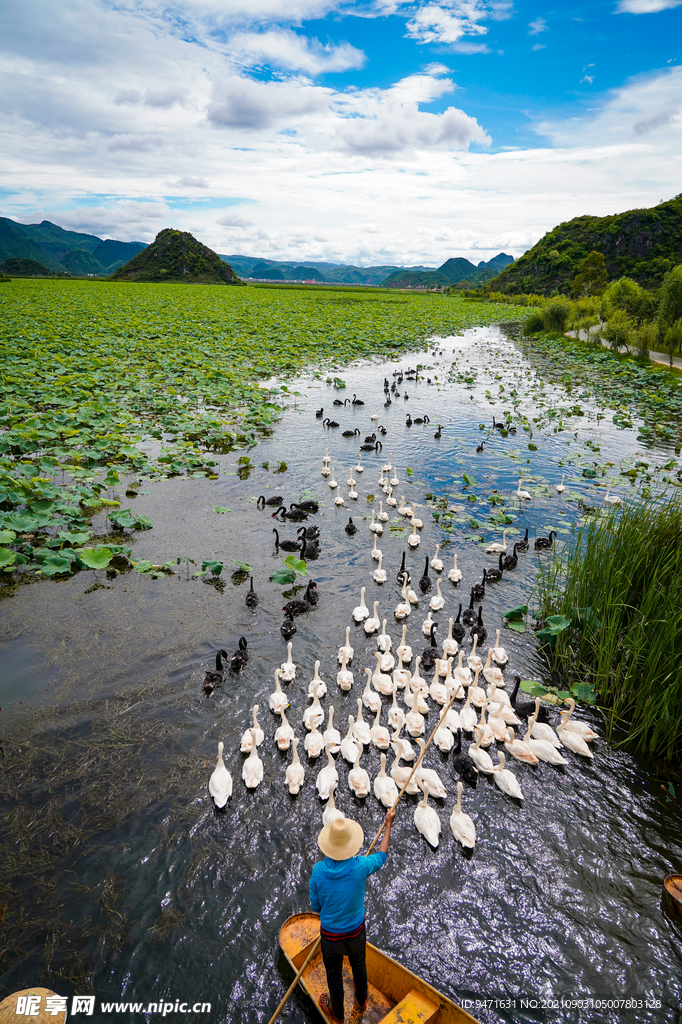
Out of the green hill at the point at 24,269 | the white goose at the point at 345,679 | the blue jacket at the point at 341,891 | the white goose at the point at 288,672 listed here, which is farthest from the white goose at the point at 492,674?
the green hill at the point at 24,269

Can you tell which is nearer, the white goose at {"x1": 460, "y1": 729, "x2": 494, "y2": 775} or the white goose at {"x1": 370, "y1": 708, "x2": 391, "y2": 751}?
the white goose at {"x1": 460, "y1": 729, "x2": 494, "y2": 775}

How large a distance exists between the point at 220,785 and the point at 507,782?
322 cm

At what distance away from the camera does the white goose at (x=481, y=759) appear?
18.7 feet

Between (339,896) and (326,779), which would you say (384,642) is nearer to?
(326,779)

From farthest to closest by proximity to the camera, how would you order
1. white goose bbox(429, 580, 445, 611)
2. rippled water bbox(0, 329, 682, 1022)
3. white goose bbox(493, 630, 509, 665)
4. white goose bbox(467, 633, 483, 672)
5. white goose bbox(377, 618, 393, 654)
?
white goose bbox(429, 580, 445, 611) < white goose bbox(377, 618, 393, 654) < white goose bbox(493, 630, 509, 665) < white goose bbox(467, 633, 483, 672) < rippled water bbox(0, 329, 682, 1022)

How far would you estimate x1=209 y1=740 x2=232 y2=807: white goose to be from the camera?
5246 mm


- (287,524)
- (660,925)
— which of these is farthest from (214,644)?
(660,925)

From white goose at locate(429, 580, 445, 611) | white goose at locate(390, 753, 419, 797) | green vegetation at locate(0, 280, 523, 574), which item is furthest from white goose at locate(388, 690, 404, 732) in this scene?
green vegetation at locate(0, 280, 523, 574)

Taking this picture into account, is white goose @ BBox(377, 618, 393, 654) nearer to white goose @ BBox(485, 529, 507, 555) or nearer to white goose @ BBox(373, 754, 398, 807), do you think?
white goose @ BBox(373, 754, 398, 807)

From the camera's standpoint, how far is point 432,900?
455cm

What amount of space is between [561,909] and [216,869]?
329 cm

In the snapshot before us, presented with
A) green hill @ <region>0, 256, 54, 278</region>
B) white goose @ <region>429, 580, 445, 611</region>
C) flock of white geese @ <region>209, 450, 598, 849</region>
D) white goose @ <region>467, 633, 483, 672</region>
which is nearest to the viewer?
flock of white geese @ <region>209, 450, 598, 849</region>

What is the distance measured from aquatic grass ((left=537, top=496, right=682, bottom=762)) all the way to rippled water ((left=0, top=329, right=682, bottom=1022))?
505mm

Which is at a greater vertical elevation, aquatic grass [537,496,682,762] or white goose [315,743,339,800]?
aquatic grass [537,496,682,762]
